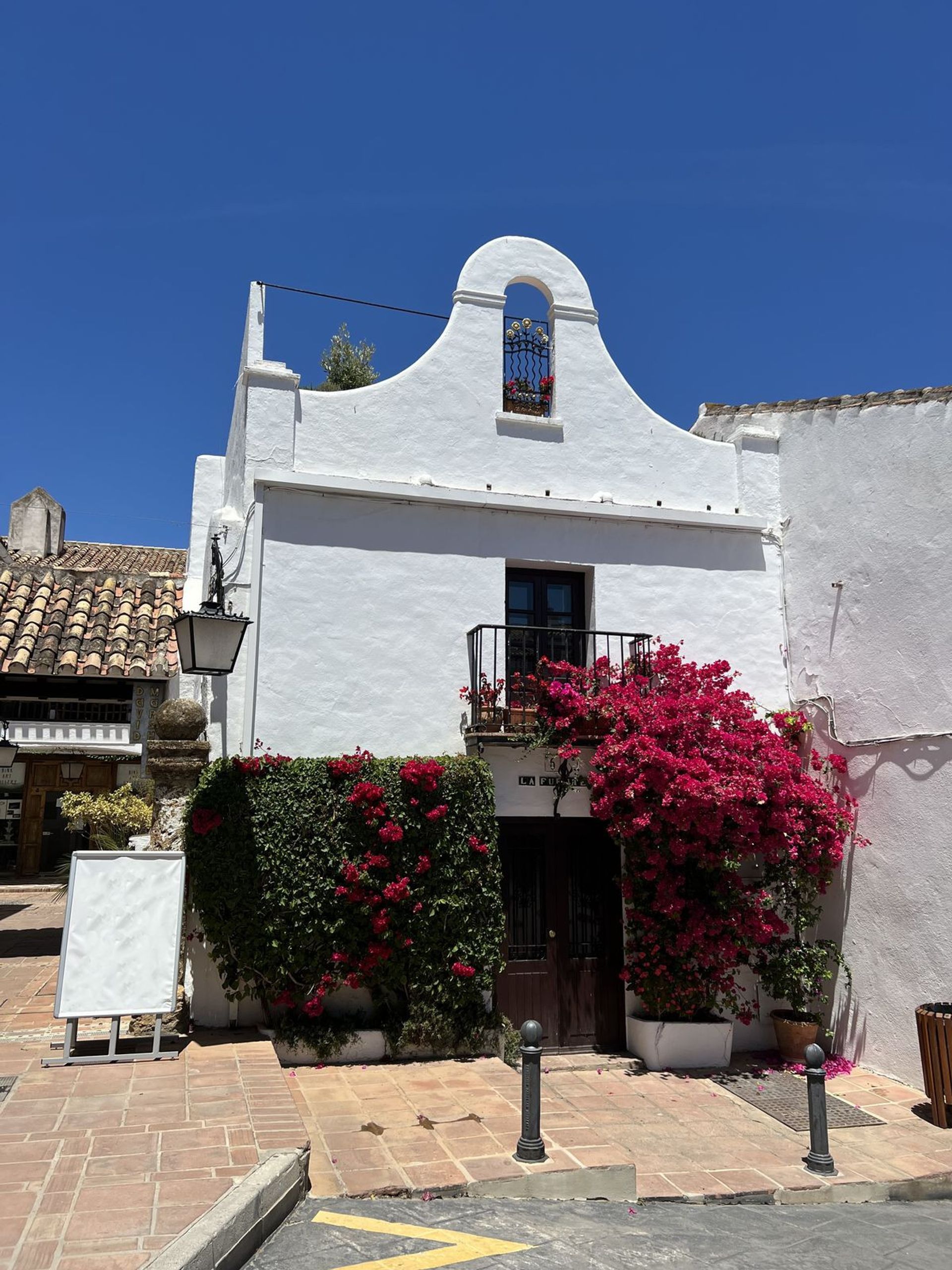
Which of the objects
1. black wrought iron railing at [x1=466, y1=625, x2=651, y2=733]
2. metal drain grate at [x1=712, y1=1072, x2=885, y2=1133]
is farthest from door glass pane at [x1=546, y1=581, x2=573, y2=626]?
metal drain grate at [x1=712, y1=1072, x2=885, y2=1133]

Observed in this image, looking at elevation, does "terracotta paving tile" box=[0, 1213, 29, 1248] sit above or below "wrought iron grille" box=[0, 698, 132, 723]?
below

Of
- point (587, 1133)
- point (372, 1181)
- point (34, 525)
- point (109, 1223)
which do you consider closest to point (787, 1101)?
point (587, 1133)

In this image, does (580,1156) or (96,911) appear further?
(96,911)

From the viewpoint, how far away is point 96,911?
23.9 ft

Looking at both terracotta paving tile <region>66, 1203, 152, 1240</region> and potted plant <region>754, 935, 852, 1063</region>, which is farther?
Answer: potted plant <region>754, 935, 852, 1063</region>

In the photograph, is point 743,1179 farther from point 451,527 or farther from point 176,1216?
point 451,527

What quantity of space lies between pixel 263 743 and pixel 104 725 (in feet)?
18.5

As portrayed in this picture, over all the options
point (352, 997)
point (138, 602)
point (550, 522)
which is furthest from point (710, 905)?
point (138, 602)

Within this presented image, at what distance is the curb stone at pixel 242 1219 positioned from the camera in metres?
4.14

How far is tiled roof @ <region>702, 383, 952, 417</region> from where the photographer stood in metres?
9.73

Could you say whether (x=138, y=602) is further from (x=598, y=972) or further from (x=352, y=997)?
(x=598, y=972)

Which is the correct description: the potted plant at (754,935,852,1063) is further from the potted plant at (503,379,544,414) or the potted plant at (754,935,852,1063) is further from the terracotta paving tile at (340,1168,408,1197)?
the potted plant at (503,379,544,414)

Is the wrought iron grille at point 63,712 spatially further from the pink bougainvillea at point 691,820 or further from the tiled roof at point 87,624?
the pink bougainvillea at point 691,820

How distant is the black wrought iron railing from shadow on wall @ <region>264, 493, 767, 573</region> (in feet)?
2.95
